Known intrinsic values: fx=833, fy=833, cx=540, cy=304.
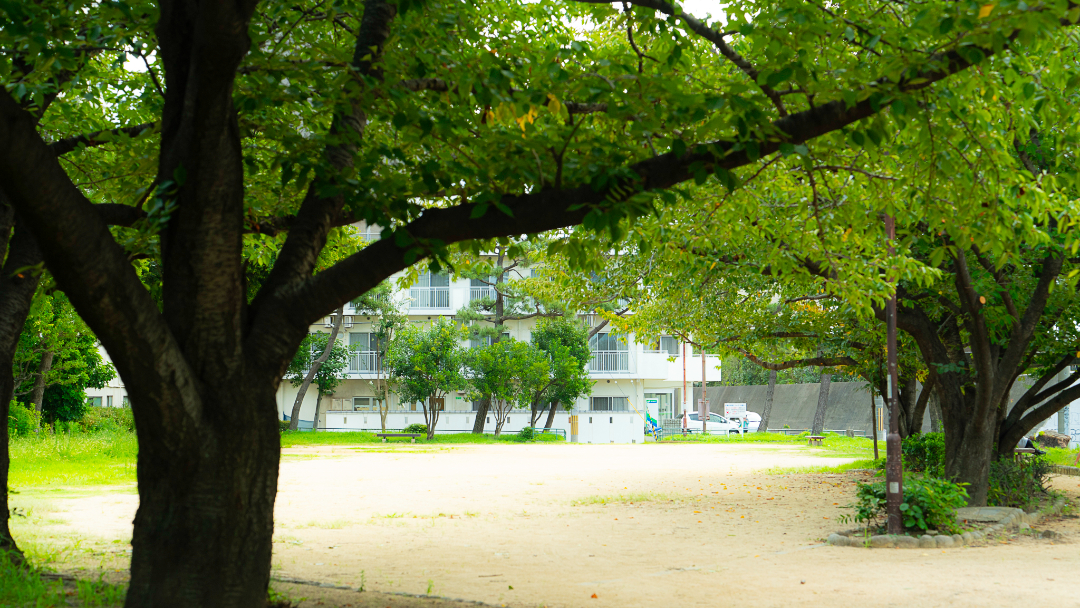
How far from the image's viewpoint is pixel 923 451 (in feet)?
56.9

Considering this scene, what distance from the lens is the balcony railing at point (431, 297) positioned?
47.6 meters

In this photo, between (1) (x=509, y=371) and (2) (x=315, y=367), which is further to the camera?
(2) (x=315, y=367)

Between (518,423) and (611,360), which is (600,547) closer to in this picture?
(518,423)

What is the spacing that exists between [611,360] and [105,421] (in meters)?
26.2

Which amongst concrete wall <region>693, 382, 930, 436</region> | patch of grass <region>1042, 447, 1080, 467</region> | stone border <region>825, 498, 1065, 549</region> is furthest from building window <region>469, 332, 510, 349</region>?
stone border <region>825, 498, 1065, 549</region>

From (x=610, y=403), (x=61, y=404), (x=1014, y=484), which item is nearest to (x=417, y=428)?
(x=610, y=403)

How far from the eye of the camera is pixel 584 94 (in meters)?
4.65

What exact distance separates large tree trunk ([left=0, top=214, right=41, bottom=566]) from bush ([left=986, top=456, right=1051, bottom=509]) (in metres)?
12.7

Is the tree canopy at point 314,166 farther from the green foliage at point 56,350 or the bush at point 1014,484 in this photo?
the green foliage at point 56,350

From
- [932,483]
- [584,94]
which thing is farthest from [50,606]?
[932,483]

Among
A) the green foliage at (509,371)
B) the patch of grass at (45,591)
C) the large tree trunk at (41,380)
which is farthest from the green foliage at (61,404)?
the patch of grass at (45,591)

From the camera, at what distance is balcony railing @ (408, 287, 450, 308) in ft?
156

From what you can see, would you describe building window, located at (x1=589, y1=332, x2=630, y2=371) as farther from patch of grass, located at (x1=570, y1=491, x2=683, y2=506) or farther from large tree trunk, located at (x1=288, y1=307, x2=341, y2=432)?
patch of grass, located at (x1=570, y1=491, x2=683, y2=506)

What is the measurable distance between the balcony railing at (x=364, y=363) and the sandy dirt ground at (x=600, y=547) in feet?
90.5
